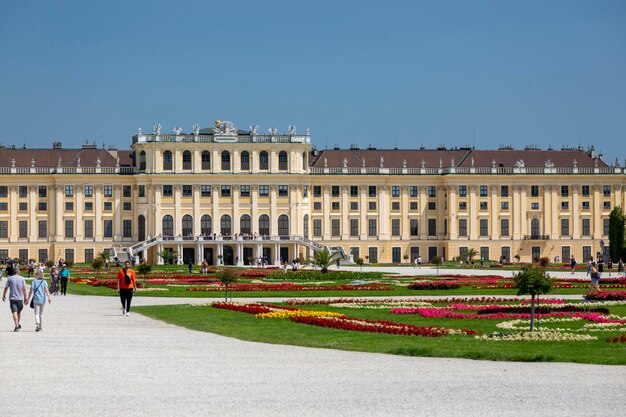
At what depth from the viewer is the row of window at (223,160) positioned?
9844cm

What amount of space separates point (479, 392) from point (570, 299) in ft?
73.8

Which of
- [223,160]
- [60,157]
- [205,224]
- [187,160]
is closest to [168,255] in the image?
[205,224]

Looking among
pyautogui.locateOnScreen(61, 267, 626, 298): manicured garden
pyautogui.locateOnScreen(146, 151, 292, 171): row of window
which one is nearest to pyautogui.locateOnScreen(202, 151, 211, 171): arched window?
pyautogui.locateOnScreen(146, 151, 292, 171): row of window

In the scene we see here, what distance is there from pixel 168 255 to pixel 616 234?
3497cm

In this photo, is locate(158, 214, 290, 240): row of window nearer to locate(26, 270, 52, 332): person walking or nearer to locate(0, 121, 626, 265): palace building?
locate(0, 121, 626, 265): palace building

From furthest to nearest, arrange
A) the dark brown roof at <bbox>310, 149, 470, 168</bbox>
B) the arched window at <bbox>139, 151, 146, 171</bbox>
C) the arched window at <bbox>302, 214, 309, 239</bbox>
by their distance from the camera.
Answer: the dark brown roof at <bbox>310, 149, 470, 168</bbox>
the arched window at <bbox>302, 214, 309, 239</bbox>
the arched window at <bbox>139, 151, 146, 171</bbox>

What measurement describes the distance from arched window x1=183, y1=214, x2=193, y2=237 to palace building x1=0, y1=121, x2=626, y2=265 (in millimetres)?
88

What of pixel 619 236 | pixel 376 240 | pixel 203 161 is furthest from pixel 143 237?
pixel 619 236

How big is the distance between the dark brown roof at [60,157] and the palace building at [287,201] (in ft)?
0.51

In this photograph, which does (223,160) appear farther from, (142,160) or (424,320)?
(424,320)

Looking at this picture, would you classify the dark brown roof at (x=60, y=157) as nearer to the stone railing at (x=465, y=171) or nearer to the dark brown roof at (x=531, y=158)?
the stone railing at (x=465, y=171)

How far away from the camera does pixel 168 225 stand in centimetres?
9850

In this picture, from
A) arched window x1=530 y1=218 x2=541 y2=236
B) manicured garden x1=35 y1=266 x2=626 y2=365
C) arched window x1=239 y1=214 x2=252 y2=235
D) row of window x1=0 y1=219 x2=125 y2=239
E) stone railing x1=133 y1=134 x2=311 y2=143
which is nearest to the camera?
manicured garden x1=35 y1=266 x2=626 y2=365

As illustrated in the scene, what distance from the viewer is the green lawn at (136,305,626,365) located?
68.2ft
